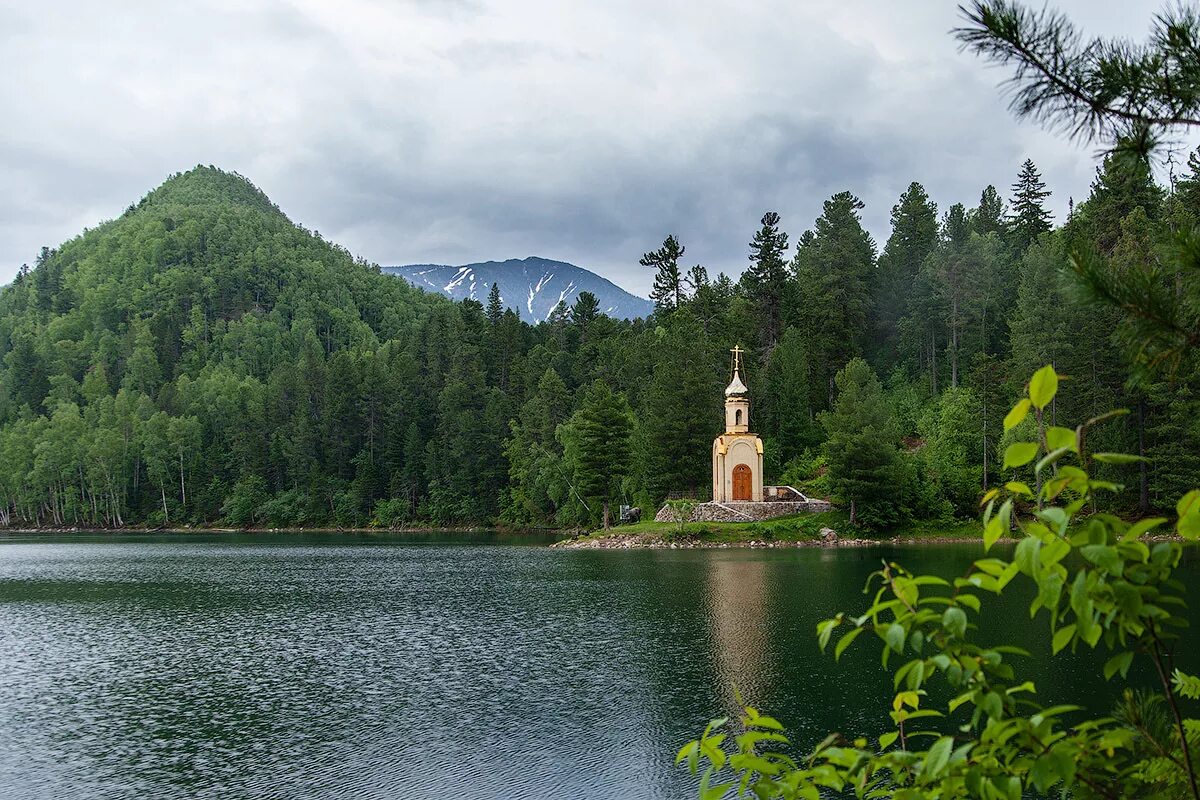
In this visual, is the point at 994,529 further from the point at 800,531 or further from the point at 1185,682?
the point at 800,531

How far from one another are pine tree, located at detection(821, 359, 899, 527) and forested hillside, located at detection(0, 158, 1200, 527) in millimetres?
156

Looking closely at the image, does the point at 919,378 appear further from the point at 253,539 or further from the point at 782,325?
the point at 253,539

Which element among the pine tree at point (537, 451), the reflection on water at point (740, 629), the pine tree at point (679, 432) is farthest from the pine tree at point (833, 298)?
the reflection on water at point (740, 629)

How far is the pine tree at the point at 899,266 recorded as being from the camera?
7469 cm

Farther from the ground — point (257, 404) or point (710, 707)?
point (257, 404)

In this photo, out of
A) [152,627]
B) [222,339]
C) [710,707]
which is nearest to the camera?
[710,707]

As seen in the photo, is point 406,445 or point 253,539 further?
point 406,445

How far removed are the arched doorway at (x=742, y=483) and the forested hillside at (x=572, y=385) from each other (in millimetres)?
4610

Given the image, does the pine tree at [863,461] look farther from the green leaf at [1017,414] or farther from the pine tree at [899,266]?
the green leaf at [1017,414]

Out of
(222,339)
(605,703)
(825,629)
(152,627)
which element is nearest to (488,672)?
(605,703)

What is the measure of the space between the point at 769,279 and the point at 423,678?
5932cm

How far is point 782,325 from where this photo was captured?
7750cm

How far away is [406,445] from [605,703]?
74.5 metres

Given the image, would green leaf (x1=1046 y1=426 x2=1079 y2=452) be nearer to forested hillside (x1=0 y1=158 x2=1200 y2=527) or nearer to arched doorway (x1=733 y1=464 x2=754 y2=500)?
forested hillside (x1=0 y1=158 x2=1200 y2=527)
